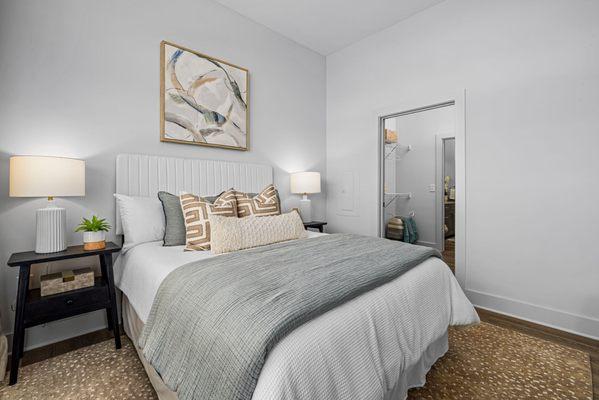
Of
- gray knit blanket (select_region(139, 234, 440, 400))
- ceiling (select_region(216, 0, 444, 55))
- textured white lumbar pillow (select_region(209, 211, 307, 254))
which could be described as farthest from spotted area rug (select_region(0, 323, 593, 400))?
ceiling (select_region(216, 0, 444, 55))

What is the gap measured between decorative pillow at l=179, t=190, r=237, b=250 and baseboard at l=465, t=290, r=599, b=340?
7.86ft

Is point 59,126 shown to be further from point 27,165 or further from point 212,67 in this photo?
point 212,67

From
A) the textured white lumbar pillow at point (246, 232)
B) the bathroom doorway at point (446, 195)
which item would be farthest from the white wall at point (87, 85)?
the bathroom doorway at point (446, 195)

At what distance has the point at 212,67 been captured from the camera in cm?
273

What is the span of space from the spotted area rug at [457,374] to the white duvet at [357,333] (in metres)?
0.31

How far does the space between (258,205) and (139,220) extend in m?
0.89

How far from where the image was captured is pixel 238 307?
954 millimetres

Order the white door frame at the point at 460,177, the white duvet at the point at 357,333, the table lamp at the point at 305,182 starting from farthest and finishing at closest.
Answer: the table lamp at the point at 305,182, the white door frame at the point at 460,177, the white duvet at the point at 357,333

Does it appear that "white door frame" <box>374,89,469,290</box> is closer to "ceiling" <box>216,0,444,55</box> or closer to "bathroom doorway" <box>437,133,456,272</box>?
"ceiling" <box>216,0,444,55</box>

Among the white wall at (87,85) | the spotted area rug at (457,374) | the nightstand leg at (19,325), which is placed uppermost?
the white wall at (87,85)

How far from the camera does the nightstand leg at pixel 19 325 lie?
155 cm

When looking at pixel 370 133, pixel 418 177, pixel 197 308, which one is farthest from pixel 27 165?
pixel 418 177

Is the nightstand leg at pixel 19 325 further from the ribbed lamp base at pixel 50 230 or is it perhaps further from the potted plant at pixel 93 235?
the potted plant at pixel 93 235

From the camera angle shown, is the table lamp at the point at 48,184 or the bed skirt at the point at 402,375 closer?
the bed skirt at the point at 402,375
